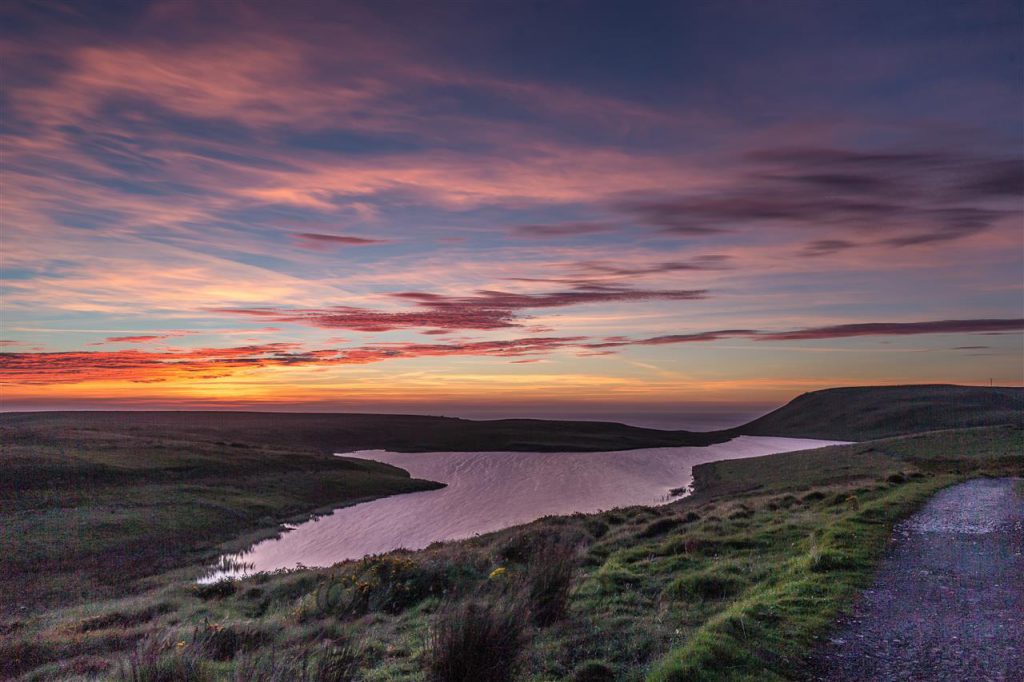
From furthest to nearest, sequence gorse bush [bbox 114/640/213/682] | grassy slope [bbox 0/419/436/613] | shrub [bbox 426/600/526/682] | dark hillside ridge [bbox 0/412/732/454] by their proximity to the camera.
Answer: dark hillside ridge [bbox 0/412/732/454] → grassy slope [bbox 0/419/436/613] → shrub [bbox 426/600/526/682] → gorse bush [bbox 114/640/213/682]

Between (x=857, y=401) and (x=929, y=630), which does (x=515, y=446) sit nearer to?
(x=857, y=401)

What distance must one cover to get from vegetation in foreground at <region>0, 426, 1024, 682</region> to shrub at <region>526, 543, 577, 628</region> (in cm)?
3

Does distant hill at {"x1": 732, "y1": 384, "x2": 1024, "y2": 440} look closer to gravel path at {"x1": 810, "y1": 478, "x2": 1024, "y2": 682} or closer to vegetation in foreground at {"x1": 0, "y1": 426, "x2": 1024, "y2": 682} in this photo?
gravel path at {"x1": 810, "y1": 478, "x2": 1024, "y2": 682}

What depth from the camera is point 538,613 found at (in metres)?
9.95

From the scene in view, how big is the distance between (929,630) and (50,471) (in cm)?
5364

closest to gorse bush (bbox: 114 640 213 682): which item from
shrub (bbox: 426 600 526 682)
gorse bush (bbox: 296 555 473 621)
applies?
shrub (bbox: 426 600 526 682)

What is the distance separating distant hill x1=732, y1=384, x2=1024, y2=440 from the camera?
103 meters

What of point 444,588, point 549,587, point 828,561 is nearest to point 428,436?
point 444,588

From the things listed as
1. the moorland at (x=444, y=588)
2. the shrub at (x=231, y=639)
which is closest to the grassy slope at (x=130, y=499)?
the moorland at (x=444, y=588)

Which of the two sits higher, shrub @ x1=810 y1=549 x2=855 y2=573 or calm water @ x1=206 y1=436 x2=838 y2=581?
shrub @ x1=810 y1=549 x2=855 y2=573

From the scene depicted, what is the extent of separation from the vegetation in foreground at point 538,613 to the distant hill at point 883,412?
9644cm

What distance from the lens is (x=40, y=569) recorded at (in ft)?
85.9

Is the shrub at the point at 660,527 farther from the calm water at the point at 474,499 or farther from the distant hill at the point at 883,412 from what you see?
the distant hill at the point at 883,412

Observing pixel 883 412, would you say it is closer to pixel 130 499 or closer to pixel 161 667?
pixel 130 499
